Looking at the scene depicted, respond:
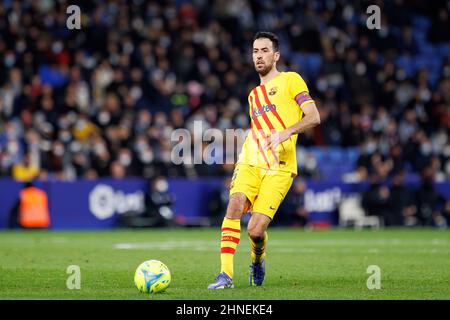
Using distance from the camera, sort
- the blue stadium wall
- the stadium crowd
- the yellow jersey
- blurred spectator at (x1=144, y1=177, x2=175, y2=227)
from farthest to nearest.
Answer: blurred spectator at (x1=144, y1=177, x2=175, y2=227) < the stadium crowd < the blue stadium wall < the yellow jersey

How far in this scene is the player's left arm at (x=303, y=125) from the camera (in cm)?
991

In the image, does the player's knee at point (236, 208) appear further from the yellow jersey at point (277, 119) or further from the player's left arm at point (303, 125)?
the player's left arm at point (303, 125)

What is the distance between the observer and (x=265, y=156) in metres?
10.4

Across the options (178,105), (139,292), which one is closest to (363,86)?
(178,105)

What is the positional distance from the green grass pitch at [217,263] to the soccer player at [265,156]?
593 mm

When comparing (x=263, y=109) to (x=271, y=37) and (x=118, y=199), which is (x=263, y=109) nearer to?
(x=271, y=37)

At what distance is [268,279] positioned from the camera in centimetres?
1132

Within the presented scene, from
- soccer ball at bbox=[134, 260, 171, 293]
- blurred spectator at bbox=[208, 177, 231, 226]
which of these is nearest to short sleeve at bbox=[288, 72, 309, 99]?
soccer ball at bbox=[134, 260, 171, 293]

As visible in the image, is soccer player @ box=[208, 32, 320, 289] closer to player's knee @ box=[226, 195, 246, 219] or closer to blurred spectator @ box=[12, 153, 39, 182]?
player's knee @ box=[226, 195, 246, 219]

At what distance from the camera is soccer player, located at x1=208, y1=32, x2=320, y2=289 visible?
10164 millimetres

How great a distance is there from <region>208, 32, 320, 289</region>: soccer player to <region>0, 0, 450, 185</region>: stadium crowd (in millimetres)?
13156

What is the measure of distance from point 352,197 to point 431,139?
422 centimetres

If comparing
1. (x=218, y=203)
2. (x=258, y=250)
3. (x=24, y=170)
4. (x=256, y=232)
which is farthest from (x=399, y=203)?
(x=256, y=232)

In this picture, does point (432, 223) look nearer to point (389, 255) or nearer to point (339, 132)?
point (339, 132)
